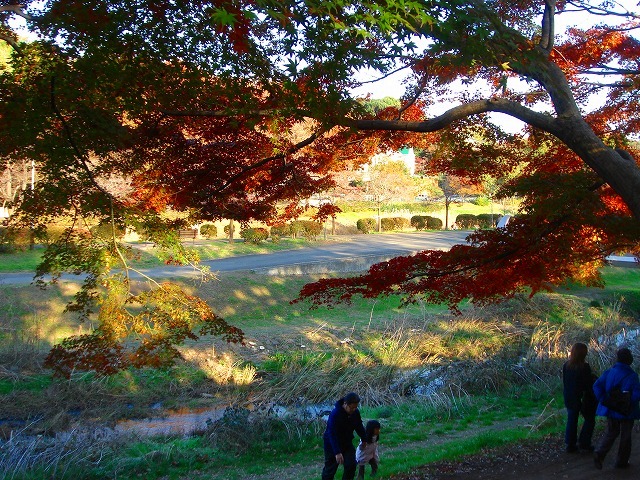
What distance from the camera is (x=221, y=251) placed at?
90.5ft

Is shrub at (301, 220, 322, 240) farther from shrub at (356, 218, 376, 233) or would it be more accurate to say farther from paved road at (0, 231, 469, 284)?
shrub at (356, 218, 376, 233)

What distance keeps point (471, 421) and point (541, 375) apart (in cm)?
310

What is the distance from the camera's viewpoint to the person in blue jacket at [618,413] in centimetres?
616

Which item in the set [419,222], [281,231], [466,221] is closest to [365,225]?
[419,222]

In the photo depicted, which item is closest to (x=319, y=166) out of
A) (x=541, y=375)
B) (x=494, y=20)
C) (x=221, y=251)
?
(x=494, y=20)

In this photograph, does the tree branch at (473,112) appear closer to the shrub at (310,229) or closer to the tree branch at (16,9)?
the tree branch at (16,9)

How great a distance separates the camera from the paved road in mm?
22297

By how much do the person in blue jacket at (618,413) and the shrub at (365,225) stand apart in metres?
35.6

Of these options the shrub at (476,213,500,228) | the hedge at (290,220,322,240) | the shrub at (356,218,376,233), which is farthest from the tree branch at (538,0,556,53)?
the shrub at (476,213,500,228)

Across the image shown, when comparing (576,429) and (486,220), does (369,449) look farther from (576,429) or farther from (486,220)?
(486,220)

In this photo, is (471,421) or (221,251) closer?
(471,421)

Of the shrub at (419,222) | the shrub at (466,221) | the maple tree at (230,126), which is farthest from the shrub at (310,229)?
the maple tree at (230,126)

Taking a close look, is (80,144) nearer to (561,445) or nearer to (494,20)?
(494,20)

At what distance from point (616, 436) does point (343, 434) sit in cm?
299
